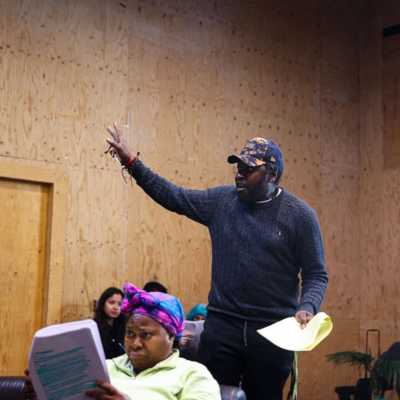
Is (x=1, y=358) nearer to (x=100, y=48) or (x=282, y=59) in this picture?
(x=100, y=48)

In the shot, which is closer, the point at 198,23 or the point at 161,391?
the point at 161,391

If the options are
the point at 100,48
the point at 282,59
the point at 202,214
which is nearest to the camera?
the point at 202,214

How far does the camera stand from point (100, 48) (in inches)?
241

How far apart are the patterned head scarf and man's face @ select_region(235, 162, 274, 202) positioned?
2.60ft

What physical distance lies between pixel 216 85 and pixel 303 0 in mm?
1577

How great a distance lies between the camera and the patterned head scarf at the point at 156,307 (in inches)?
90.6

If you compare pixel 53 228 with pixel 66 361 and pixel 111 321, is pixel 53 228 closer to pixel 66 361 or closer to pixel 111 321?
pixel 111 321

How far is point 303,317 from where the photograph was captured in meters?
2.77

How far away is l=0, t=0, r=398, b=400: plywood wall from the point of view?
580cm

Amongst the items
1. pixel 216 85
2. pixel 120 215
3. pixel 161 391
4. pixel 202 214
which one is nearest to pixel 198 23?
pixel 216 85

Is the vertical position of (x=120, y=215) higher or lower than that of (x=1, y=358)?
Result: higher

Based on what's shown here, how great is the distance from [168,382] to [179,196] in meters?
1.07

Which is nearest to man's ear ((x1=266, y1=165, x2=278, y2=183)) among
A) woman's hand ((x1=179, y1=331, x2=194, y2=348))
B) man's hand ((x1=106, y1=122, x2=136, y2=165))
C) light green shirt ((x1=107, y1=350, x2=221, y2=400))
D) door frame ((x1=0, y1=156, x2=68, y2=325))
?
man's hand ((x1=106, y1=122, x2=136, y2=165))

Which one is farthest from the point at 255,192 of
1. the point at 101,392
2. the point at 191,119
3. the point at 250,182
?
the point at 191,119
